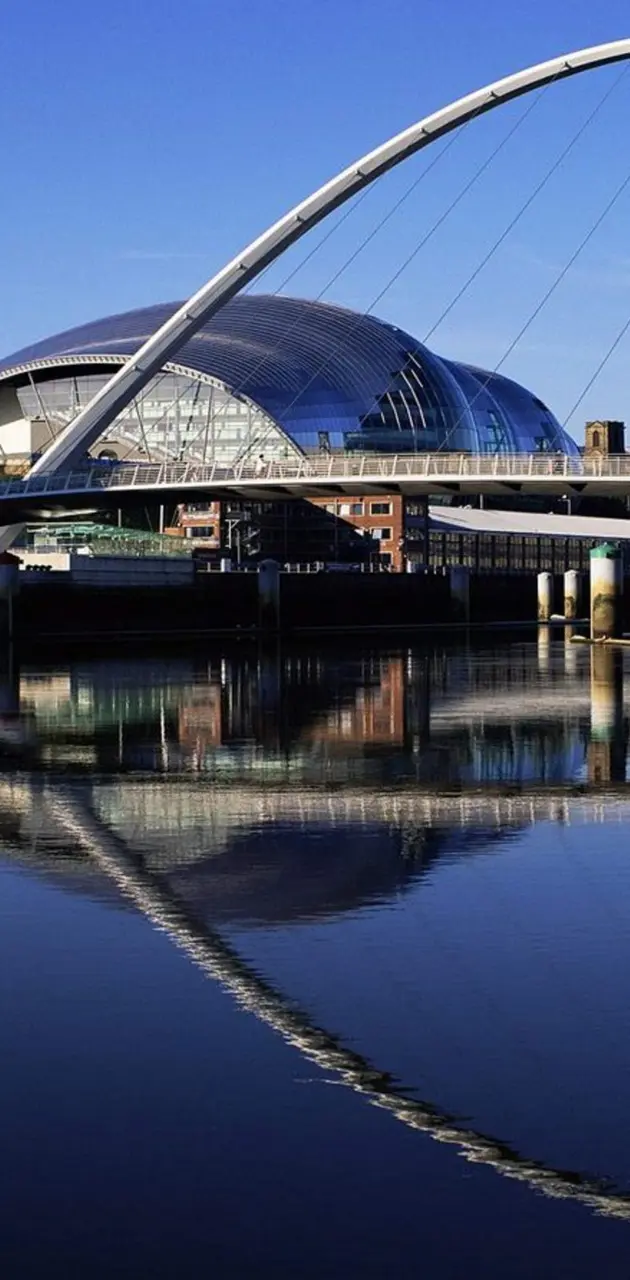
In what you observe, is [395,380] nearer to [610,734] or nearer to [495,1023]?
[610,734]

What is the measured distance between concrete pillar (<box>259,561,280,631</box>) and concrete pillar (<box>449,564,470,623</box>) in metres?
17.9

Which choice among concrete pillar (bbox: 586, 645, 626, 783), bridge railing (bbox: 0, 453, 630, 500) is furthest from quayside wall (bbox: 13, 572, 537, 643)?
concrete pillar (bbox: 586, 645, 626, 783)

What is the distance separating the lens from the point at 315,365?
128 m

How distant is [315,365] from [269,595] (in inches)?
1476

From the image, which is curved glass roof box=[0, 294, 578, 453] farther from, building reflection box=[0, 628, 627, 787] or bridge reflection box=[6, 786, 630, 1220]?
bridge reflection box=[6, 786, 630, 1220]

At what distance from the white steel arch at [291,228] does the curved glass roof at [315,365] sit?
1498 inches

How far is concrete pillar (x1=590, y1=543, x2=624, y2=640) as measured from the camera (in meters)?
83.9

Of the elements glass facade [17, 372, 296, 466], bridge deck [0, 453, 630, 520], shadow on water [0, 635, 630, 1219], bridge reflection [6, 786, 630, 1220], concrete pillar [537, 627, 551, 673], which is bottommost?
bridge reflection [6, 786, 630, 1220]

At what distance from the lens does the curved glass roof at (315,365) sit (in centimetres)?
12594

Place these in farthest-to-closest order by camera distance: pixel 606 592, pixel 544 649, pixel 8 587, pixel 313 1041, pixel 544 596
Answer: pixel 544 596
pixel 606 592
pixel 8 587
pixel 544 649
pixel 313 1041

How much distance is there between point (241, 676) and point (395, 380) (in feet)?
259

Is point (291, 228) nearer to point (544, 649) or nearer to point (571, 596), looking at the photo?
point (544, 649)

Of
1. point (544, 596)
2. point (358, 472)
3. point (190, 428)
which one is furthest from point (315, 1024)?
point (190, 428)

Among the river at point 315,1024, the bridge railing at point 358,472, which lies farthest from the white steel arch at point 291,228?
the river at point 315,1024
